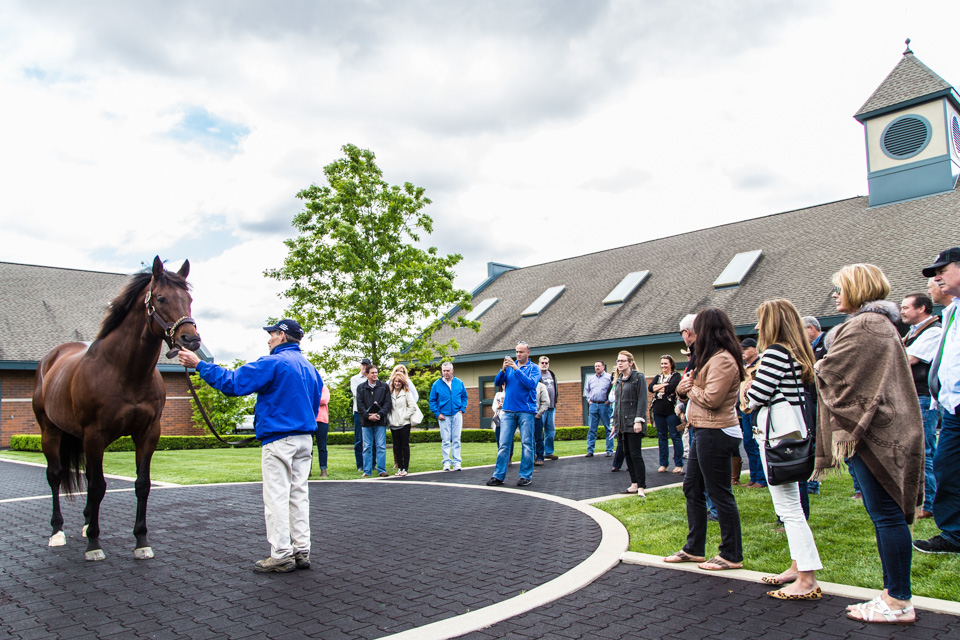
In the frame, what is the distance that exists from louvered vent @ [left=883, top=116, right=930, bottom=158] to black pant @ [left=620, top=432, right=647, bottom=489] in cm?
1850

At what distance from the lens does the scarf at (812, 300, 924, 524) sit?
3.71 metres

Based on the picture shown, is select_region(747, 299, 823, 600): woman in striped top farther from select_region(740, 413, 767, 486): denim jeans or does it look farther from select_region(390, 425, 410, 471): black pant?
select_region(390, 425, 410, 471): black pant

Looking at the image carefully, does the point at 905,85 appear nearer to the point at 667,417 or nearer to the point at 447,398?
the point at 667,417

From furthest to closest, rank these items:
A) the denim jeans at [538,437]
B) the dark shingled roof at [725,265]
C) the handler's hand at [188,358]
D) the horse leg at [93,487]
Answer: the dark shingled roof at [725,265], the denim jeans at [538,437], the horse leg at [93,487], the handler's hand at [188,358]

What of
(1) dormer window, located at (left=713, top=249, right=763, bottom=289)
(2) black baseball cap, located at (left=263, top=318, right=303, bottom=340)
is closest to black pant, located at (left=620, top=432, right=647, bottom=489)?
(2) black baseball cap, located at (left=263, top=318, right=303, bottom=340)

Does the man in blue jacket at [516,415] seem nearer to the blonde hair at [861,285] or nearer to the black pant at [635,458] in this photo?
the black pant at [635,458]

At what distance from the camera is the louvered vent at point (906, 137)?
68.6ft

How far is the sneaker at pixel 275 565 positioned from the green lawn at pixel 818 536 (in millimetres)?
2848

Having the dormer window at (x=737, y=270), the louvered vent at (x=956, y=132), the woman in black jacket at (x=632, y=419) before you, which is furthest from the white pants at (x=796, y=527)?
the louvered vent at (x=956, y=132)

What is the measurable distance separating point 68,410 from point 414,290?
12.4m

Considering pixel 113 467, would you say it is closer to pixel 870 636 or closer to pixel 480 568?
pixel 480 568

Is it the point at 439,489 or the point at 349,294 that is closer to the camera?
the point at 439,489

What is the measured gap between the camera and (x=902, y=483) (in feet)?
12.0

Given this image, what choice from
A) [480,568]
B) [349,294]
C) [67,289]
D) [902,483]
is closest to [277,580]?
[480,568]
